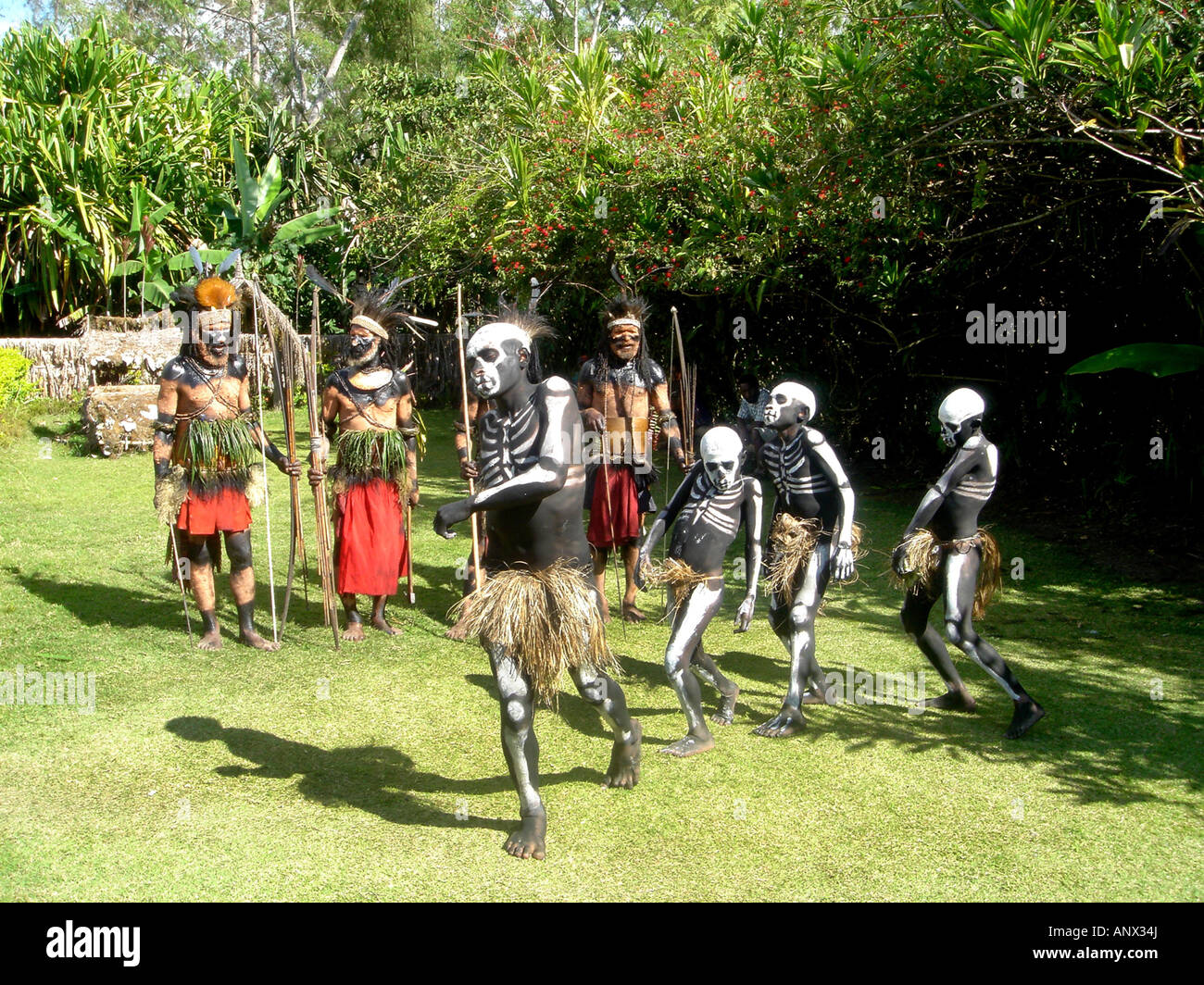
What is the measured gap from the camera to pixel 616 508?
287 inches

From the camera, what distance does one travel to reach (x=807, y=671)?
5.53 meters

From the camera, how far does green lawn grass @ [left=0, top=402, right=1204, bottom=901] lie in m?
3.86

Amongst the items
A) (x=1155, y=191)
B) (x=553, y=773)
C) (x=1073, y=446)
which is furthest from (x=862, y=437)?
(x=553, y=773)

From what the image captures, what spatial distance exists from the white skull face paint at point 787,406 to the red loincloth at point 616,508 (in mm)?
2004

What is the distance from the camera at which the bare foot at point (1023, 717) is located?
5.14m

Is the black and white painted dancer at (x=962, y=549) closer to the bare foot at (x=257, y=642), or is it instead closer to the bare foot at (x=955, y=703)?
the bare foot at (x=955, y=703)

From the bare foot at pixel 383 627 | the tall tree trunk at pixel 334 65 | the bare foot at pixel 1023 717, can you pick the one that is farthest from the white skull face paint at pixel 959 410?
the tall tree trunk at pixel 334 65

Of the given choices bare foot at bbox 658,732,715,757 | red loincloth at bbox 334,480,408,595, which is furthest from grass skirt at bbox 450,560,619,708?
red loincloth at bbox 334,480,408,595

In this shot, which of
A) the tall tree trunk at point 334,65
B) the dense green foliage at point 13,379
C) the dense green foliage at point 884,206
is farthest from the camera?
the tall tree trunk at point 334,65

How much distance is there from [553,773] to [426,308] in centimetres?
1616

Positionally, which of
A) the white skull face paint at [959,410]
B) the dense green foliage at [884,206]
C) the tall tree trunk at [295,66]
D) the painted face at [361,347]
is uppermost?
the tall tree trunk at [295,66]

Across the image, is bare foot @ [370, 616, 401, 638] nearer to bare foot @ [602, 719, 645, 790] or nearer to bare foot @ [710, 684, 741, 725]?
bare foot @ [710, 684, 741, 725]

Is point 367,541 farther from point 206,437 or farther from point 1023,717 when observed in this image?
point 1023,717

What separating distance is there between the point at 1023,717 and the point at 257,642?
4242 millimetres
